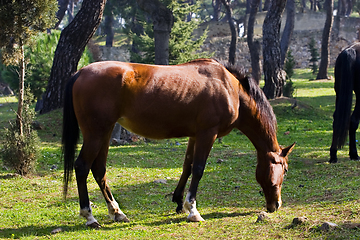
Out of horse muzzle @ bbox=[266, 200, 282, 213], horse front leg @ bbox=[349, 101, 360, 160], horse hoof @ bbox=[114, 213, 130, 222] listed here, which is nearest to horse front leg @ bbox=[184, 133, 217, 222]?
horse hoof @ bbox=[114, 213, 130, 222]

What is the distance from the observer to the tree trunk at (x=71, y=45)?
12.1 metres

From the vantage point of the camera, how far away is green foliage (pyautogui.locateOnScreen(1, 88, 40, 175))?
7.32m

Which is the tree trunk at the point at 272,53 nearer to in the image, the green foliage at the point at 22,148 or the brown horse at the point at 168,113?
the green foliage at the point at 22,148

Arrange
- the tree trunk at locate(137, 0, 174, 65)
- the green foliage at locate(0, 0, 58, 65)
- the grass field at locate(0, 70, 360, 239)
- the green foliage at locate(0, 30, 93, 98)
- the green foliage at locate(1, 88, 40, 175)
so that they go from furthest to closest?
the green foliage at locate(0, 30, 93, 98)
the tree trunk at locate(137, 0, 174, 65)
the green foliage at locate(1, 88, 40, 175)
the green foliage at locate(0, 0, 58, 65)
the grass field at locate(0, 70, 360, 239)

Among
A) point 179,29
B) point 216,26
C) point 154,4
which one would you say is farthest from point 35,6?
point 216,26

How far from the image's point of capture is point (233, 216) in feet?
17.5

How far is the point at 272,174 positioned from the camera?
546 centimetres

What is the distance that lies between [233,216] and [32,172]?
164 inches

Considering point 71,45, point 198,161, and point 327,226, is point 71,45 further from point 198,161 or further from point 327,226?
point 327,226

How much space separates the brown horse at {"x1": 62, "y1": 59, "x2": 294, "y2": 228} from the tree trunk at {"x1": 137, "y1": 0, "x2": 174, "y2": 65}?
871cm

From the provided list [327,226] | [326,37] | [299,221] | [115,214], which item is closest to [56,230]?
[115,214]

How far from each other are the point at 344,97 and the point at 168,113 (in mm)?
4429

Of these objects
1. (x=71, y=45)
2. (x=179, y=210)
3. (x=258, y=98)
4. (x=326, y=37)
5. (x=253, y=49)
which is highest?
(x=326, y=37)

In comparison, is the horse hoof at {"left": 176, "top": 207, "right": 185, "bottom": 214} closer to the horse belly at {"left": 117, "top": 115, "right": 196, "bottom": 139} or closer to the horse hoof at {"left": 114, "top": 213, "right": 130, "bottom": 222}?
the horse hoof at {"left": 114, "top": 213, "right": 130, "bottom": 222}
